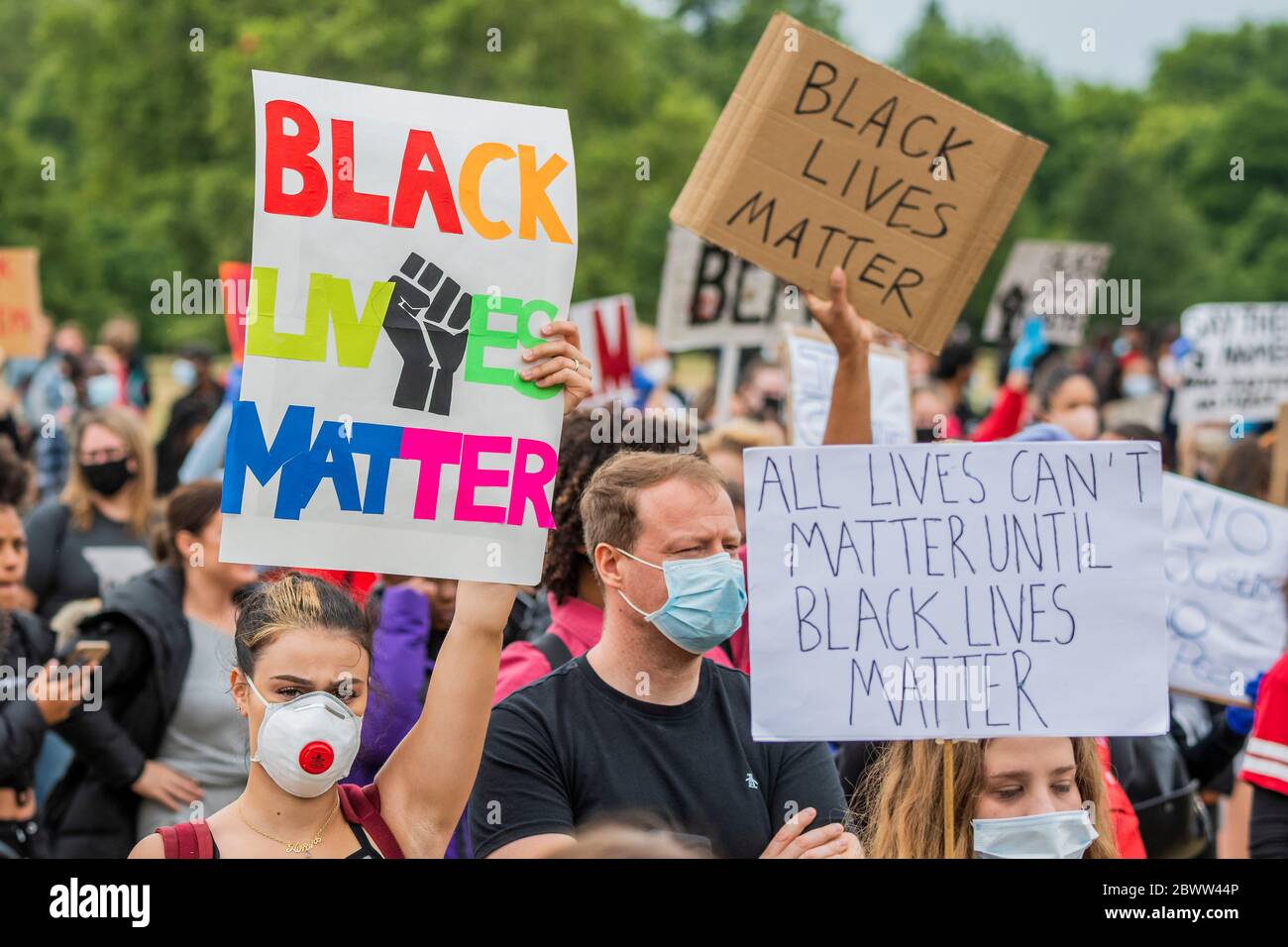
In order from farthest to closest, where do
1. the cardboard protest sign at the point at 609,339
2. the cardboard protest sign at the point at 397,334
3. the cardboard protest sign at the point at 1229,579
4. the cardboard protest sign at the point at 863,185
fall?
the cardboard protest sign at the point at 609,339 → the cardboard protest sign at the point at 1229,579 → the cardboard protest sign at the point at 863,185 → the cardboard protest sign at the point at 397,334

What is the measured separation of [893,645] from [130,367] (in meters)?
14.4

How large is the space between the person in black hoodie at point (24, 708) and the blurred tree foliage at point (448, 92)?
74.5ft

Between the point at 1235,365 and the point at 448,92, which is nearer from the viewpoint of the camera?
the point at 1235,365

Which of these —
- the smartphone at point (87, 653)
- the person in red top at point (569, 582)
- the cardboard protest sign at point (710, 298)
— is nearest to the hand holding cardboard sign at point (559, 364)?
the person in red top at point (569, 582)

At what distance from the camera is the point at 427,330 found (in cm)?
327

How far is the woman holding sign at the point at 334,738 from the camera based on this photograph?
303cm

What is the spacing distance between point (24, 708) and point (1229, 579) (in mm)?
3667

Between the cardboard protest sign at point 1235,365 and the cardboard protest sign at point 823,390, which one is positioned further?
the cardboard protest sign at point 1235,365

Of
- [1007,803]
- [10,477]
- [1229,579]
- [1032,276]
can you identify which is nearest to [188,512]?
[10,477]

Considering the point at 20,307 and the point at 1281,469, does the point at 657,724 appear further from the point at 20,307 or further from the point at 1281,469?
the point at 20,307

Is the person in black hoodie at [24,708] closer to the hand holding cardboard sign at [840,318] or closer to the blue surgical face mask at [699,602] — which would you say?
the blue surgical face mask at [699,602]
